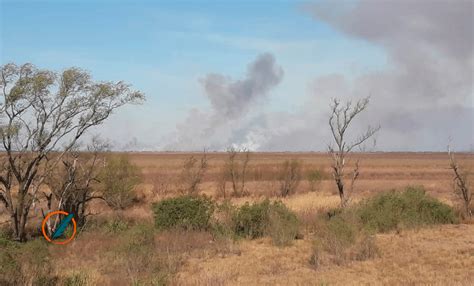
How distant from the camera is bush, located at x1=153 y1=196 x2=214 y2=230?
21.6 m

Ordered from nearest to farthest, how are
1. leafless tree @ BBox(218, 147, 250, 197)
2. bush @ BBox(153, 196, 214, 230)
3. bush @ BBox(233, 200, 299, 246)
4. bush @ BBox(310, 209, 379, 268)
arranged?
bush @ BBox(310, 209, 379, 268)
bush @ BBox(233, 200, 299, 246)
bush @ BBox(153, 196, 214, 230)
leafless tree @ BBox(218, 147, 250, 197)

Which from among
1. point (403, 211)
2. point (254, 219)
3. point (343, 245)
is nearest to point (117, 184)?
point (254, 219)

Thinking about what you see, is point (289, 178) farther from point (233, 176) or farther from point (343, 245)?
point (343, 245)

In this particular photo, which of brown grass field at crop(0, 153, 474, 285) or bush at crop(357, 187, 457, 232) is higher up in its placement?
bush at crop(357, 187, 457, 232)

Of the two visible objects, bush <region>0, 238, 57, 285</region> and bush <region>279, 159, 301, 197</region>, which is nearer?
bush <region>0, 238, 57, 285</region>

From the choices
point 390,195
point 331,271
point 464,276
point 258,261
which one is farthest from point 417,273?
point 390,195

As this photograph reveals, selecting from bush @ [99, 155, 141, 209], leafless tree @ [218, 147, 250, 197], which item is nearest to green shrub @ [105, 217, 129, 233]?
bush @ [99, 155, 141, 209]

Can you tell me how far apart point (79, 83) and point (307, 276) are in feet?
41.6

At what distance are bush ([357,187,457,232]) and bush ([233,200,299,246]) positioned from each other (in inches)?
148

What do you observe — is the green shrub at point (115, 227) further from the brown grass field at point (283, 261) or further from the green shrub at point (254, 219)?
the green shrub at point (254, 219)

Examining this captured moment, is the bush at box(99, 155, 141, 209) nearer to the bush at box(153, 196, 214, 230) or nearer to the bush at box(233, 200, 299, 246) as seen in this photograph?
the bush at box(153, 196, 214, 230)

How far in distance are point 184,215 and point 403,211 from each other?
10790 millimetres

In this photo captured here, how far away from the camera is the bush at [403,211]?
22.4m

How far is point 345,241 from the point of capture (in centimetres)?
1622
